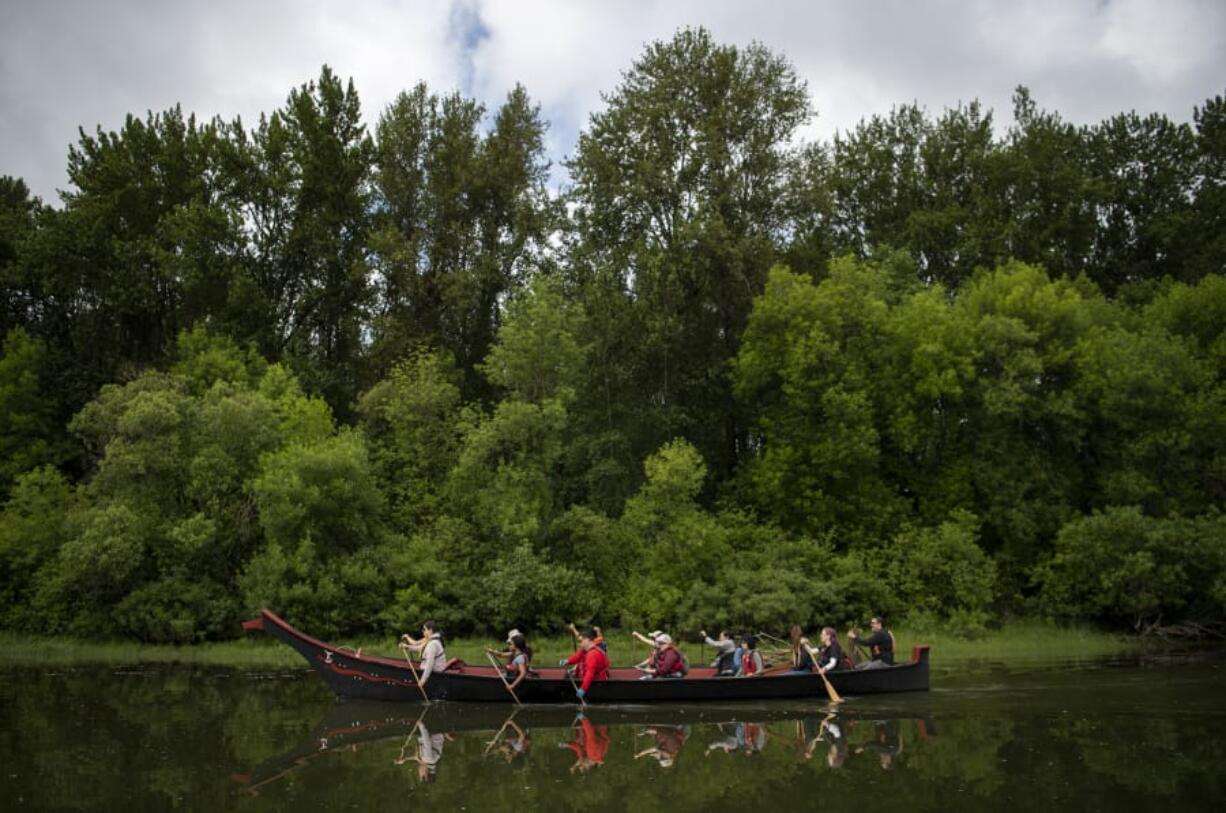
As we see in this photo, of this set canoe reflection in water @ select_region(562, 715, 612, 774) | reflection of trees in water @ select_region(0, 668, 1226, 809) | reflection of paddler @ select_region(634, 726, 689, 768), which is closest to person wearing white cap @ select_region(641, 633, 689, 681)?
reflection of trees in water @ select_region(0, 668, 1226, 809)

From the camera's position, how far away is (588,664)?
21.2m

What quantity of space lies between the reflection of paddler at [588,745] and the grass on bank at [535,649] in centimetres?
938

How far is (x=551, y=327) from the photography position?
120 feet

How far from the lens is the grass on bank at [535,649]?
29.6 meters

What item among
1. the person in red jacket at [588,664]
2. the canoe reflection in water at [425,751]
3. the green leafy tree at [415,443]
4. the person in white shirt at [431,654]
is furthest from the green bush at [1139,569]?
the canoe reflection in water at [425,751]

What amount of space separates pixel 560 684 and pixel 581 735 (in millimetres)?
3521

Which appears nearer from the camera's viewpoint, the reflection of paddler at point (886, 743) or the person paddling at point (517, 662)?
the reflection of paddler at point (886, 743)

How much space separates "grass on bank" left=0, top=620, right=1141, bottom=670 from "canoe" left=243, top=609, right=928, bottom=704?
6159 millimetres

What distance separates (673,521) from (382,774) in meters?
20.8

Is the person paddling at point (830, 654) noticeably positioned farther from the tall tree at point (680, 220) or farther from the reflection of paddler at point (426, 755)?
the tall tree at point (680, 220)

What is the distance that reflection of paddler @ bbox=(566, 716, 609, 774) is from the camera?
607 inches

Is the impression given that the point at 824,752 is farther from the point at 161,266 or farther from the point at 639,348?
the point at 161,266

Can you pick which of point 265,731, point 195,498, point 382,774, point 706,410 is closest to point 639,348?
point 706,410

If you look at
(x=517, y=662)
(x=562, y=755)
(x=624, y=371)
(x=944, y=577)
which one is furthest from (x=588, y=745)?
(x=624, y=371)
